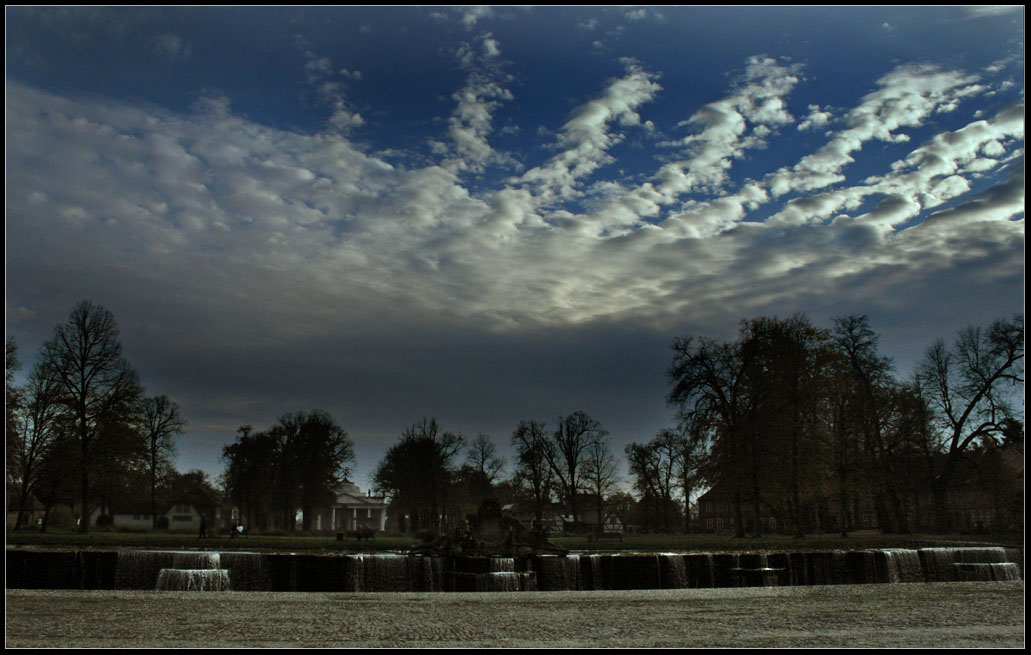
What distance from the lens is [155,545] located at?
1214 inches

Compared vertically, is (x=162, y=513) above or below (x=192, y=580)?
above

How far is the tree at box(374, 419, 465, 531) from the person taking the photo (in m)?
66.2

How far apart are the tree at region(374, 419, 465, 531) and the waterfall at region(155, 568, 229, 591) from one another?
43249 millimetres

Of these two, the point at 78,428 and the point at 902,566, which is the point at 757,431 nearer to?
the point at 902,566

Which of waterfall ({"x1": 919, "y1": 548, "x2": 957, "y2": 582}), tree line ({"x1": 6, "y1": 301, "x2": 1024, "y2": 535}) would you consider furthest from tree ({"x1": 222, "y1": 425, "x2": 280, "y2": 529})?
waterfall ({"x1": 919, "y1": 548, "x2": 957, "y2": 582})

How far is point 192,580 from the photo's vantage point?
20.9 m

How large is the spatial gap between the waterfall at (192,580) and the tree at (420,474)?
43249 millimetres

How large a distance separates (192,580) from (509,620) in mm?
11296

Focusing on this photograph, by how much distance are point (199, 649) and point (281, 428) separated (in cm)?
5539

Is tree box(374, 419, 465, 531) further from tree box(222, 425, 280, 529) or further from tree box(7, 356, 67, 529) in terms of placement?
tree box(7, 356, 67, 529)

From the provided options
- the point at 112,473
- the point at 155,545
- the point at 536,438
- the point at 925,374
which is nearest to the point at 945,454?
the point at 925,374

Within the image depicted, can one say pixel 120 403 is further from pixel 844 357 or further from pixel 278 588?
pixel 844 357

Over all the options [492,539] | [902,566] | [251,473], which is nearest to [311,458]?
[251,473]

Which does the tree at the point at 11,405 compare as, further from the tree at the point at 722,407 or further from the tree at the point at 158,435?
the tree at the point at 722,407
